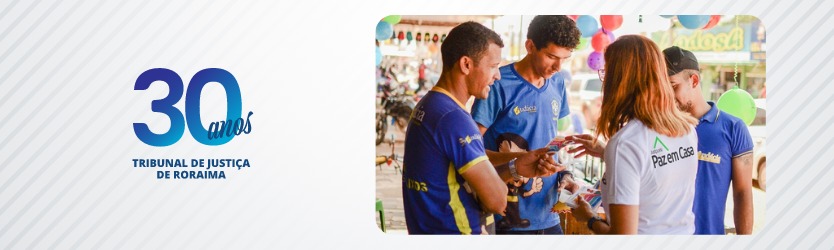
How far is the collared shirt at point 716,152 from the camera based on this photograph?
152 inches

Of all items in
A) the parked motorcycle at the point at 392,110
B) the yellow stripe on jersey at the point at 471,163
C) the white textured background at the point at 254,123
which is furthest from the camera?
→ the white textured background at the point at 254,123

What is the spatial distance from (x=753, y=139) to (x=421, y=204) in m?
1.37

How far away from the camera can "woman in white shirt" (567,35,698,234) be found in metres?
3.80

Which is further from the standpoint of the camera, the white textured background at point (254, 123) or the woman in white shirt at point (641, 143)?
the white textured background at point (254, 123)

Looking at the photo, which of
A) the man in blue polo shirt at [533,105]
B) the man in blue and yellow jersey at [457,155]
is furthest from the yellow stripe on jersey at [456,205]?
the man in blue polo shirt at [533,105]

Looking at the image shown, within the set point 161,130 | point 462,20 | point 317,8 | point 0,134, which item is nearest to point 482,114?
point 462,20

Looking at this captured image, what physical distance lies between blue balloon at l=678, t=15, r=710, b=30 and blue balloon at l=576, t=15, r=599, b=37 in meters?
0.35

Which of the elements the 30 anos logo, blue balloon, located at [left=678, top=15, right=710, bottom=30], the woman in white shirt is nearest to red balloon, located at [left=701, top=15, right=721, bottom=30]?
blue balloon, located at [left=678, top=15, right=710, bottom=30]

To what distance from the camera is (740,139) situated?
12.7ft

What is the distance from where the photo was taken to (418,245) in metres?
3.95

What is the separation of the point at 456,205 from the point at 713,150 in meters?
1.06

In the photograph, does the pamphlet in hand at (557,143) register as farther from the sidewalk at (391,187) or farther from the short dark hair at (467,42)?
the sidewalk at (391,187)

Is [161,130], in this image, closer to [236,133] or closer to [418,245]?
[236,133]

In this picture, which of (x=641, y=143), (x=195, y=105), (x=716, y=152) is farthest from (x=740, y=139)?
(x=195, y=105)
